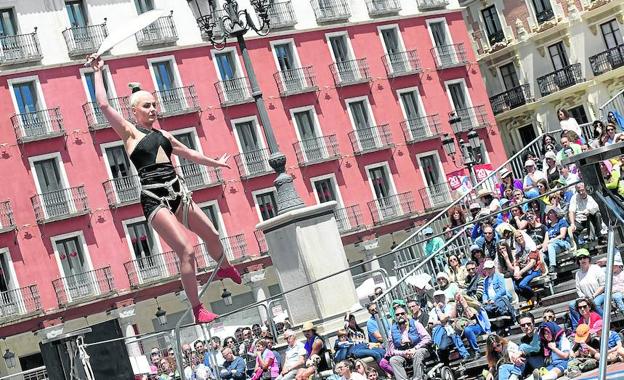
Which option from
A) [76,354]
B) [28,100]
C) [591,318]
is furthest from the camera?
[28,100]

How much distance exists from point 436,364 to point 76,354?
8148mm

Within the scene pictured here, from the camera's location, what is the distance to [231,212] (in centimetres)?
4753

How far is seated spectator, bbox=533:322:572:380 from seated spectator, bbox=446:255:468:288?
132 inches

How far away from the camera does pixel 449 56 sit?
57.8 m

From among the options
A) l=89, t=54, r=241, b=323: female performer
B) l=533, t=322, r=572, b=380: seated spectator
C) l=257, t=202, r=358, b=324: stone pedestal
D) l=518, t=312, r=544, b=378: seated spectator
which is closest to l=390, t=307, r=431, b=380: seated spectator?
l=257, t=202, r=358, b=324: stone pedestal

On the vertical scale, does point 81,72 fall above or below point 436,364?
above

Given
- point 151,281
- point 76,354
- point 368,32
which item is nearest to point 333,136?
point 368,32

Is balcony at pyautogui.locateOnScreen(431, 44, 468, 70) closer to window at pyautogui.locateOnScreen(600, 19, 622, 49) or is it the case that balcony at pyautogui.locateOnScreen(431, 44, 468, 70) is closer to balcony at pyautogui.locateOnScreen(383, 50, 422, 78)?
balcony at pyautogui.locateOnScreen(383, 50, 422, 78)

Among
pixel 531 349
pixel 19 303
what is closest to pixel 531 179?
pixel 531 349

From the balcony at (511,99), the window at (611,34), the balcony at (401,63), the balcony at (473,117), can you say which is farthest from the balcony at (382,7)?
the window at (611,34)

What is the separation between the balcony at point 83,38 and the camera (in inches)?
1742

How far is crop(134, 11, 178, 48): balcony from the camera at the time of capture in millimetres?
46469

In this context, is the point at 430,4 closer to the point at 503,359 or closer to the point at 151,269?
the point at 151,269

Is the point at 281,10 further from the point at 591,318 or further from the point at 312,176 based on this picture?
the point at 591,318
